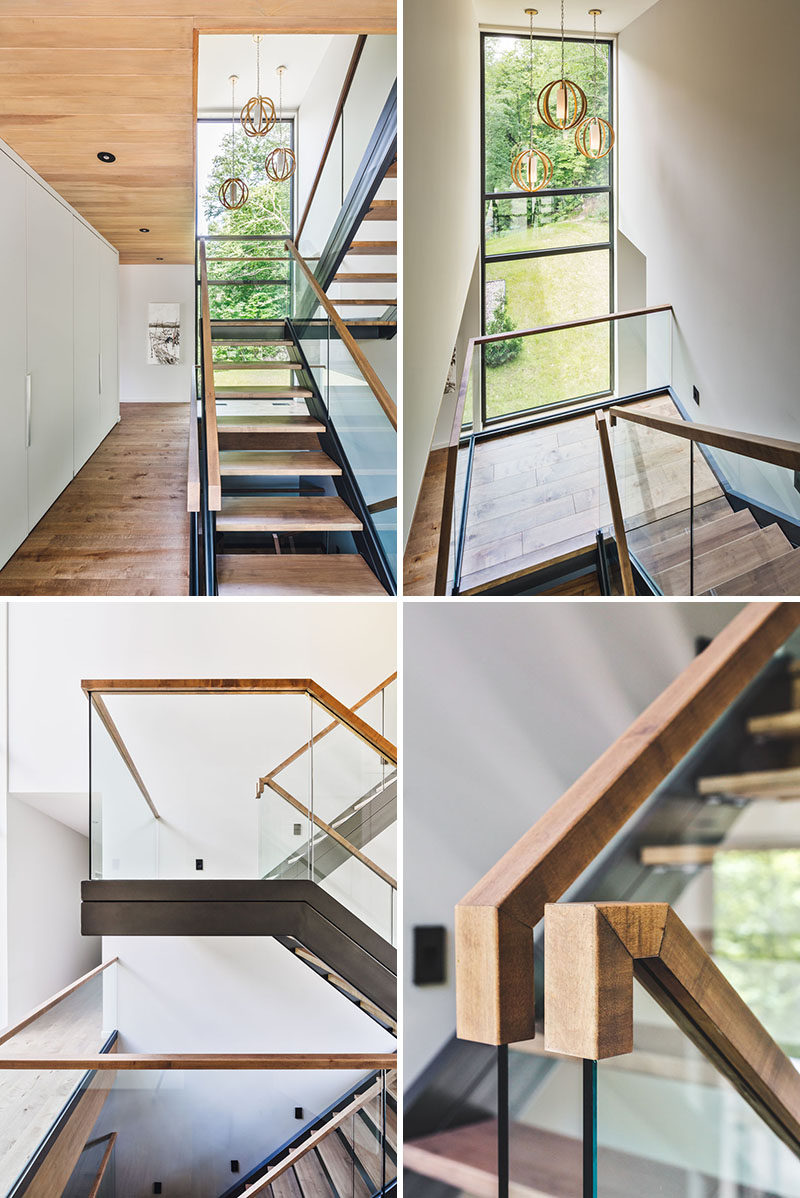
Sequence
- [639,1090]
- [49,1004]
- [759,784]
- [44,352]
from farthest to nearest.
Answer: [44,352]
[49,1004]
[759,784]
[639,1090]

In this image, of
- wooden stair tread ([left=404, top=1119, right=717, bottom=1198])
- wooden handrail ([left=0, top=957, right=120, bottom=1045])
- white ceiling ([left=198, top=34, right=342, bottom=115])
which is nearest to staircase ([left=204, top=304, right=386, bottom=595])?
→ white ceiling ([left=198, top=34, right=342, bottom=115])

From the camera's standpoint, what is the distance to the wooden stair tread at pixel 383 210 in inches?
101

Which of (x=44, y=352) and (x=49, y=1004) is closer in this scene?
(x=49, y=1004)

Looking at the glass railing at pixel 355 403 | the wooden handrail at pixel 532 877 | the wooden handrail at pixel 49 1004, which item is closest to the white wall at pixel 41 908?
the wooden handrail at pixel 49 1004

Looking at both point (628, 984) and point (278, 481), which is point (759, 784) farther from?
point (278, 481)

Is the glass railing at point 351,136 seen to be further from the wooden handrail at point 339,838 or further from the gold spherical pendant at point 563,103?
the wooden handrail at point 339,838

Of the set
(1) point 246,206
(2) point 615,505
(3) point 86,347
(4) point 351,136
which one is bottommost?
(2) point 615,505

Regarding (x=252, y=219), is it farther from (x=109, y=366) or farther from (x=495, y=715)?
(x=495, y=715)

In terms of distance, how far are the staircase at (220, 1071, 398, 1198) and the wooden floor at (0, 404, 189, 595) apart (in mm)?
1371

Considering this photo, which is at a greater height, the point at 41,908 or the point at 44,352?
the point at 44,352

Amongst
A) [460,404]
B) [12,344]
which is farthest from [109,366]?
[460,404]

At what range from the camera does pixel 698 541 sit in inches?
54.5

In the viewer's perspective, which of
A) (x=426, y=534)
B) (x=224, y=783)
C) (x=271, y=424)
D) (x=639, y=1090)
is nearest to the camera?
(x=426, y=534)

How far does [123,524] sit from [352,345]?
2.69 feet
